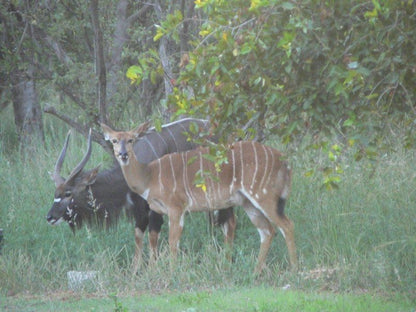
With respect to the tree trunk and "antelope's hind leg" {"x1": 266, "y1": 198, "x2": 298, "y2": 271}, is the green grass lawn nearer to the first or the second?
"antelope's hind leg" {"x1": 266, "y1": 198, "x2": 298, "y2": 271}

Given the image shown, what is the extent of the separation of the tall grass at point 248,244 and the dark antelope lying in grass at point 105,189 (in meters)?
0.18

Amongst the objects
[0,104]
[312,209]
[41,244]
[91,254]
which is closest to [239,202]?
[312,209]

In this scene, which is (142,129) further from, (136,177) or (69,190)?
(69,190)

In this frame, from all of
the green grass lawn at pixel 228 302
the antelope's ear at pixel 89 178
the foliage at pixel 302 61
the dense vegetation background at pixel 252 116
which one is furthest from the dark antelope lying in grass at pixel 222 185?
the foliage at pixel 302 61

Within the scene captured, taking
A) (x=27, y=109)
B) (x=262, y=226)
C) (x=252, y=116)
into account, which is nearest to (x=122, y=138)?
(x=262, y=226)

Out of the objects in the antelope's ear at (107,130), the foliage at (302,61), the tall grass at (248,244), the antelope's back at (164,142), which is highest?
the foliage at (302,61)

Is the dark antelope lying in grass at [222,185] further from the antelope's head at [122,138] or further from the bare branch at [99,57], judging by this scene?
the bare branch at [99,57]

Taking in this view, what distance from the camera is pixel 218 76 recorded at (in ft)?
14.0

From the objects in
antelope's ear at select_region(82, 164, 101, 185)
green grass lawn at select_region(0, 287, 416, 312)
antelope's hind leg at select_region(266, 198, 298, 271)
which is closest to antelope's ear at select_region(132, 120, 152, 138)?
antelope's ear at select_region(82, 164, 101, 185)

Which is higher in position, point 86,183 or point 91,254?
point 86,183

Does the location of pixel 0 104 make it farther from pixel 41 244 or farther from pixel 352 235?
pixel 352 235

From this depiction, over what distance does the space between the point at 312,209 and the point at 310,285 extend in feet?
6.30

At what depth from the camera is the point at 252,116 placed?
4.79m

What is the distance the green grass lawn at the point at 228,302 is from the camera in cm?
531
